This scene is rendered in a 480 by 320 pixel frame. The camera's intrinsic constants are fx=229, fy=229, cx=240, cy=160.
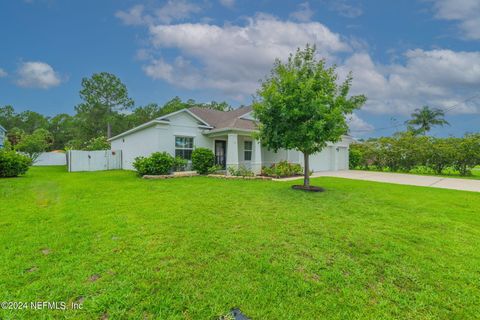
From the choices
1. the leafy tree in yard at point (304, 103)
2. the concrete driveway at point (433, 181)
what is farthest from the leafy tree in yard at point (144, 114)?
the concrete driveway at point (433, 181)

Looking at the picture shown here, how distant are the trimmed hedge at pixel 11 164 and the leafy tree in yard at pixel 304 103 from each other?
13.4 metres

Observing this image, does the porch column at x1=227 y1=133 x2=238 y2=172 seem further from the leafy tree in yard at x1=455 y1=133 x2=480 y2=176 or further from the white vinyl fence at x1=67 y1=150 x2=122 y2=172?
the leafy tree in yard at x1=455 y1=133 x2=480 y2=176

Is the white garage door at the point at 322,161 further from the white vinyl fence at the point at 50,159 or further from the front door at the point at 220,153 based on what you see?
the white vinyl fence at the point at 50,159

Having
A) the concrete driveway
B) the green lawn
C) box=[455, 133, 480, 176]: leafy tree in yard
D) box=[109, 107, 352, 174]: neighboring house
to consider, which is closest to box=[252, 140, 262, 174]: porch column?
box=[109, 107, 352, 174]: neighboring house

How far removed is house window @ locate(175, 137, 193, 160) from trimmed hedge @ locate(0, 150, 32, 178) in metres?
8.34

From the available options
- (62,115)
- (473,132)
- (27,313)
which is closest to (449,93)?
(473,132)

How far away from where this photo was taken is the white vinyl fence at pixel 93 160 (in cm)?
1652

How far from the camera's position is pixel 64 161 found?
26.7 meters

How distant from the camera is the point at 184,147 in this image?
14.6m

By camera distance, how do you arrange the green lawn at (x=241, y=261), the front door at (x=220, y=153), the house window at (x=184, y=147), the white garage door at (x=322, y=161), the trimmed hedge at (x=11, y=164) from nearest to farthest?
the green lawn at (x=241, y=261) → the trimmed hedge at (x=11, y=164) → the house window at (x=184, y=147) → the front door at (x=220, y=153) → the white garage door at (x=322, y=161)

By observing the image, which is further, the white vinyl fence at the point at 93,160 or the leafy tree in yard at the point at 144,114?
the leafy tree in yard at the point at 144,114

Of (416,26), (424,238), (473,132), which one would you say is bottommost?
(424,238)

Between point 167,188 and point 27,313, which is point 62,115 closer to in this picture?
point 167,188

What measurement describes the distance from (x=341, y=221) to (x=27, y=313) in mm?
5258
